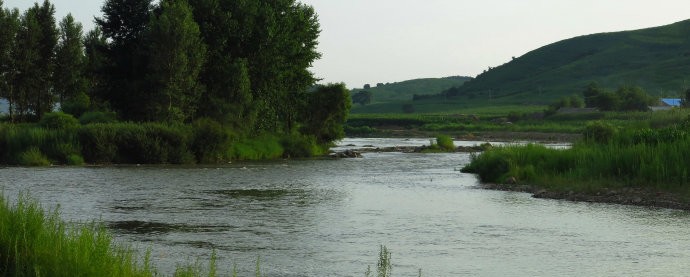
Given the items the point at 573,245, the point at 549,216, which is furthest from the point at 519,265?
the point at 549,216

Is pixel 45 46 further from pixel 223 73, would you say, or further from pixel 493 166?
pixel 493 166

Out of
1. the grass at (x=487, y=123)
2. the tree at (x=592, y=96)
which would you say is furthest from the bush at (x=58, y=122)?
the tree at (x=592, y=96)

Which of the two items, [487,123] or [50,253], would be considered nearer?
[50,253]

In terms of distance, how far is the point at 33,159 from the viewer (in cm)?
4569

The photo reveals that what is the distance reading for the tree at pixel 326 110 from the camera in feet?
239

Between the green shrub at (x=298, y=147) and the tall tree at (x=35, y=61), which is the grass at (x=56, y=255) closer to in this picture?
the green shrub at (x=298, y=147)

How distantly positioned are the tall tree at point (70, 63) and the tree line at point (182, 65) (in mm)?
91

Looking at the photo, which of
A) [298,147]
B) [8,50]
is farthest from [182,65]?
[8,50]

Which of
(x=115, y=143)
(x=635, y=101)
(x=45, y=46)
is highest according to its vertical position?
(x=45, y=46)

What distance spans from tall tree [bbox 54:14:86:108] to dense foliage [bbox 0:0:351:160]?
9 cm

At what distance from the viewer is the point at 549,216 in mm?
26266

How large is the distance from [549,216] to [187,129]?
3203 cm

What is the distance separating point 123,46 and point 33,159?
54.9 feet

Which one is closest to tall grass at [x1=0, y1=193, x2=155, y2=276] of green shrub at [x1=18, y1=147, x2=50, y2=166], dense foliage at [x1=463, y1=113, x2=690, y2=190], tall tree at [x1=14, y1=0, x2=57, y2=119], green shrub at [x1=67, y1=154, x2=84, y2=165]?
dense foliage at [x1=463, y1=113, x2=690, y2=190]
